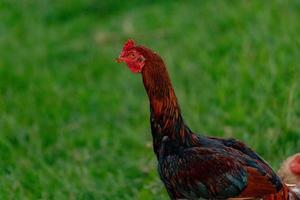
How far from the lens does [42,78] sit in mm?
A: 9406

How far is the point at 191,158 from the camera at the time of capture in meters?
5.27

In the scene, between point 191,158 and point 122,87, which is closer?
point 191,158

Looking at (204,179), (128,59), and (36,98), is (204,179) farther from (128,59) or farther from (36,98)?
(36,98)

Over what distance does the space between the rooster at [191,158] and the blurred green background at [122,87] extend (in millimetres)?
1086

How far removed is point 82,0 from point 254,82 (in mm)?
4290

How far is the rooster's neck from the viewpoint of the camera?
5316 millimetres

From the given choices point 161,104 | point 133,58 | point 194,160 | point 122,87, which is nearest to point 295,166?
point 194,160

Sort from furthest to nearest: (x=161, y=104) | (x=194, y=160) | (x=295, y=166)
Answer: (x=295, y=166) → (x=161, y=104) → (x=194, y=160)

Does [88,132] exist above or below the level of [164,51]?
below

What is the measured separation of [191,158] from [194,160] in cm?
2

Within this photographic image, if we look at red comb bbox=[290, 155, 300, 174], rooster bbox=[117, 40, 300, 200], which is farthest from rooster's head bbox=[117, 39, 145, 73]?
red comb bbox=[290, 155, 300, 174]

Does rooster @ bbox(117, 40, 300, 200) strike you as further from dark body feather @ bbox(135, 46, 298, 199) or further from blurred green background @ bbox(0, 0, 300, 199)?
blurred green background @ bbox(0, 0, 300, 199)

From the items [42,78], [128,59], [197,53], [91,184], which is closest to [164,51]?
[197,53]

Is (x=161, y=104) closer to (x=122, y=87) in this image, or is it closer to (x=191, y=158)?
(x=191, y=158)
